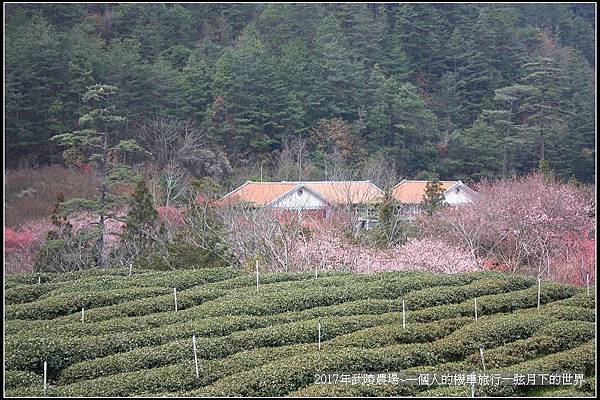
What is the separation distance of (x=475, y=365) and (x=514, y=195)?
15655 mm

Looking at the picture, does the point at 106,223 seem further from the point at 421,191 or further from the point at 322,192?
the point at 421,191

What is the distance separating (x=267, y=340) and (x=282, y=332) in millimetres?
367

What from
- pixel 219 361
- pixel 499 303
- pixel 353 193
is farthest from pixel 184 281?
pixel 353 193

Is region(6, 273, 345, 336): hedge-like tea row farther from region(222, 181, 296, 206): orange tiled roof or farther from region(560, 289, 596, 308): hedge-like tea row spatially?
region(222, 181, 296, 206): orange tiled roof

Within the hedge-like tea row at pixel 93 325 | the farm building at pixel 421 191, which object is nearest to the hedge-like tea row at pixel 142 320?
the hedge-like tea row at pixel 93 325

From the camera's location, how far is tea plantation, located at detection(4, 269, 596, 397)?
10.2 m

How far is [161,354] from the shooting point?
11.2m

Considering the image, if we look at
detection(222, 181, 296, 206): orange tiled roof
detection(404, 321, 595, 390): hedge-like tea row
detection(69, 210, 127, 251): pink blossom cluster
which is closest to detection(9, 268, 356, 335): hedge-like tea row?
detection(404, 321, 595, 390): hedge-like tea row

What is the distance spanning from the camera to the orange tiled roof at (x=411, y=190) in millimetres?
33094

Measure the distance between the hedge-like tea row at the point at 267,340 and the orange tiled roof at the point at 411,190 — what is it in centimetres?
1972

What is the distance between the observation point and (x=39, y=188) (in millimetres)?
32812

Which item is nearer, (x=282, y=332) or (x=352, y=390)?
(x=352, y=390)

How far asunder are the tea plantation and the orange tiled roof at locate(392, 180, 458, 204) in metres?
15.9

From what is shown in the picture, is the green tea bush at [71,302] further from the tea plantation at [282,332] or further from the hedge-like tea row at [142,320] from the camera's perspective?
the hedge-like tea row at [142,320]
